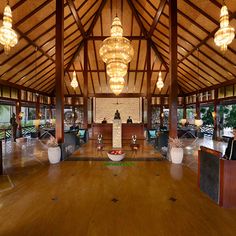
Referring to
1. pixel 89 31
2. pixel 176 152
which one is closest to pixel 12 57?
pixel 89 31

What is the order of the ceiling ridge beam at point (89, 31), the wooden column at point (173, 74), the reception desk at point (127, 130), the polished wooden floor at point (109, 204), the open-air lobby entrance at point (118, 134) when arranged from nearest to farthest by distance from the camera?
1. the polished wooden floor at point (109, 204)
2. the open-air lobby entrance at point (118, 134)
3. the wooden column at point (173, 74)
4. the ceiling ridge beam at point (89, 31)
5. the reception desk at point (127, 130)

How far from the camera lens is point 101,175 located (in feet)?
15.8

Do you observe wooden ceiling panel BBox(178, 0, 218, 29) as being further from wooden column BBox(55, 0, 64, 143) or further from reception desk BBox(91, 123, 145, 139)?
reception desk BBox(91, 123, 145, 139)

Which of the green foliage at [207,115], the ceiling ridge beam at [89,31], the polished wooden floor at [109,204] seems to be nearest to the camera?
the polished wooden floor at [109,204]

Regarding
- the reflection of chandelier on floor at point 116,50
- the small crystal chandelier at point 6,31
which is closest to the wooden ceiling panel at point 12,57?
the small crystal chandelier at point 6,31

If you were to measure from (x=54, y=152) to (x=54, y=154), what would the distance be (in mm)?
75

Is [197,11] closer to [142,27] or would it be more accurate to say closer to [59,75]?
[142,27]

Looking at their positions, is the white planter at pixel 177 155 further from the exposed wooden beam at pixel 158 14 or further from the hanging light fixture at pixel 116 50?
the exposed wooden beam at pixel 158 14

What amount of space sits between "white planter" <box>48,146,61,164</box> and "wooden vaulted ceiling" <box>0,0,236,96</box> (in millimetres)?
5527

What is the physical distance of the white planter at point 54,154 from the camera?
595 cm

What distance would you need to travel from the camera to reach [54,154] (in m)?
5.98

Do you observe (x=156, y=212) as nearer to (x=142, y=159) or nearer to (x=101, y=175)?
(x=101, y=175)

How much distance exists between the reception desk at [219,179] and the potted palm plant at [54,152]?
4.72m

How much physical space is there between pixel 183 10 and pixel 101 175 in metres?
7.73
